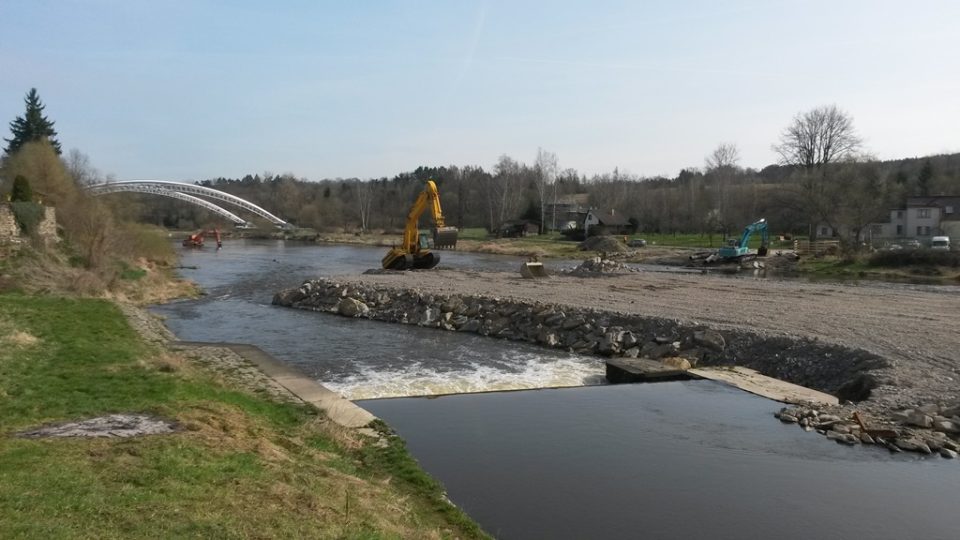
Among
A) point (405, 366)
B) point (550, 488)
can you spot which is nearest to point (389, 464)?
point (550, 488)

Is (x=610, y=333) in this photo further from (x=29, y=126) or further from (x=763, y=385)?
(x=29, y=126)

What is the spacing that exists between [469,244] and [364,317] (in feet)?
196

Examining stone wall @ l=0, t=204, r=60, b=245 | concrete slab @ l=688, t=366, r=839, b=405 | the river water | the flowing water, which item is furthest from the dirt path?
stone wall @ l=0, t=204, r=60, b=245

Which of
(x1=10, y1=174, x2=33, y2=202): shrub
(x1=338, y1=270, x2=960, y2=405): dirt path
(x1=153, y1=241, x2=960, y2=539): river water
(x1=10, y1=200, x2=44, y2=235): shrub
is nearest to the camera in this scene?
(x1=153, y1=241, x2=960, y2=539): river water

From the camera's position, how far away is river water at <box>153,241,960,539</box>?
361 inches

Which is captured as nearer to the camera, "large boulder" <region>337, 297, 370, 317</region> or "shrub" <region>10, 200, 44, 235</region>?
"large boulder" <region>337, 297, 370, 317</region>

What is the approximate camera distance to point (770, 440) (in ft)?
40.6

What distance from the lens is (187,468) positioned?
7910mm

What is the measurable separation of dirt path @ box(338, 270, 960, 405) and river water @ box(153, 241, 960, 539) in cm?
356

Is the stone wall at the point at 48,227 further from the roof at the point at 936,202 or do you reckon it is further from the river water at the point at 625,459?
the roof at the point at 936,202

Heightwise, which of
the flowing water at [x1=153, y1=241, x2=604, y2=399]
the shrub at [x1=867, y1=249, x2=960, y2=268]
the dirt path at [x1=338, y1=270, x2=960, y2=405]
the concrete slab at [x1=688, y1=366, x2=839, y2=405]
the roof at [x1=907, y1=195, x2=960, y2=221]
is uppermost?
the roof at [x1=907, y1=195, x2=960, y2=221]

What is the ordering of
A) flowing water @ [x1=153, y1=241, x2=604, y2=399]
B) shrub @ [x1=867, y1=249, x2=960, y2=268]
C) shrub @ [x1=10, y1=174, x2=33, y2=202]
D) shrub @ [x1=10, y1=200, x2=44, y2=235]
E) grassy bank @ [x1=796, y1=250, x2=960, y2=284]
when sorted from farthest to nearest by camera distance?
shrub @ [x1=867, y1=249, x2=960, y2=268], grassy bank @ [x1=796, y1=250, x2=960, y2=284], shrub @ [x1=10, y1=174, x2=33, y2=202], shrub @ [x1=10, y1=200, x2=44, y2=235], flowing water @ [x1=153, y1=241, x2=604, y2=399]

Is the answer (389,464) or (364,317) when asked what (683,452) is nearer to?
(389,464)

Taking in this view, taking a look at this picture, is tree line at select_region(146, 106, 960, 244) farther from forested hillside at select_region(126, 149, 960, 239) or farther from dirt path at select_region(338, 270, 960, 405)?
dirt path at select_region(338, 270, 960, 405)
